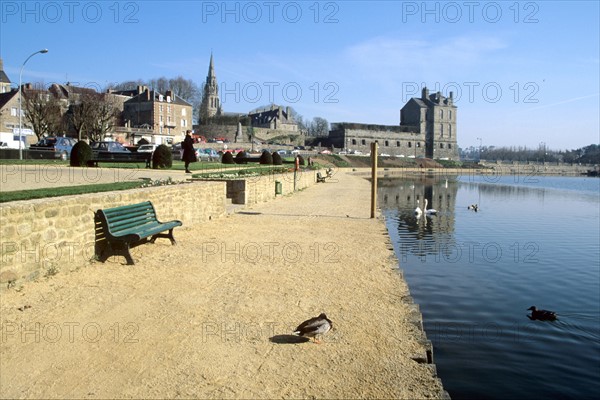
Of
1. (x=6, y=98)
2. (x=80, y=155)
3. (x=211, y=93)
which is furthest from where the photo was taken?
(x=211, y=93)

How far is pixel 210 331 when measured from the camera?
4.98 m

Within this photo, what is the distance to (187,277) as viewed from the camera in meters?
7.02

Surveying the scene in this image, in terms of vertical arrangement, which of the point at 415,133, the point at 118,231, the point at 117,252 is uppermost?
the point at 415,133

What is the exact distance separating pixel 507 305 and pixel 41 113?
49.4m

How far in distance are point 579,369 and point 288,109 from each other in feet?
381

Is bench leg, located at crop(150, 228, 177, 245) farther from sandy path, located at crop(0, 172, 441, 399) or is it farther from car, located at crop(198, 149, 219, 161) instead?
car, located at crop(198, 149, 219, 161)

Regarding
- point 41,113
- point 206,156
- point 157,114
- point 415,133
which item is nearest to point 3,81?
point 157,114

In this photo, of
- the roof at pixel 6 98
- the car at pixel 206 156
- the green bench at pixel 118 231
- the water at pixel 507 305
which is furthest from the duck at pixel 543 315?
the roof at pixel 6 98

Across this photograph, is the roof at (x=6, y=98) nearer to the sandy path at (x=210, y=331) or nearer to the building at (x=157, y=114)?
the building at (x=157, y=114)

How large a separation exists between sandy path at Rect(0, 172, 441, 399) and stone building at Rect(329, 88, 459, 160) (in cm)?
9537

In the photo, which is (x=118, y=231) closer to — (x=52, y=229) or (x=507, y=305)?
(x=52, y=229)

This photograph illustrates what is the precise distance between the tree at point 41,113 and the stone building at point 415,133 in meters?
61.5

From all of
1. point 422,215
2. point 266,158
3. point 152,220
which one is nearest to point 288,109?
point 266,158

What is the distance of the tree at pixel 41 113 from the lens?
4766 cm
